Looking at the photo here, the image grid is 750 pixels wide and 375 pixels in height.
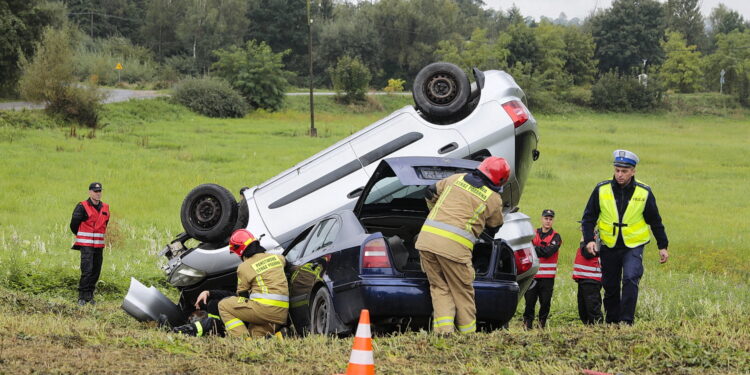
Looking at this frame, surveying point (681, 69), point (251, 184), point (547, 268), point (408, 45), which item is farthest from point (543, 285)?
point (681, 69)

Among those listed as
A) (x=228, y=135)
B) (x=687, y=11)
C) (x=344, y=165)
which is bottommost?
(x=228, y=135)

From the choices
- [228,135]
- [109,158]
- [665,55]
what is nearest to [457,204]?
[109,158]

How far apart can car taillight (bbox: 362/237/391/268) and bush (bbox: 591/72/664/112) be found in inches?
2535

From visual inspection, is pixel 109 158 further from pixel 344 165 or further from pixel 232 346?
pixel 232 346

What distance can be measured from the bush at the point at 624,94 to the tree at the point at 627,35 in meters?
18.3

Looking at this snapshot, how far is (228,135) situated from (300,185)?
1191 inches

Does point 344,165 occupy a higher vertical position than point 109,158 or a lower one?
higher

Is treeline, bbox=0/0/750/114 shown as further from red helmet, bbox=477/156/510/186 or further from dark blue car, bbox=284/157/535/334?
red helmet, bbox=477/156/510/186

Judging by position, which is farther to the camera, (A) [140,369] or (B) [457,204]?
(B) [457,204]

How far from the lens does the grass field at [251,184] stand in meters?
5.77

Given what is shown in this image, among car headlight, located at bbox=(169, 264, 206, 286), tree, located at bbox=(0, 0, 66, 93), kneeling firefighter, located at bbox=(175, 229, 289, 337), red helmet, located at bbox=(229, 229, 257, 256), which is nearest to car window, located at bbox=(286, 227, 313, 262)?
kneeling firefighter, located at bbox=(175, 229, 289, 337)

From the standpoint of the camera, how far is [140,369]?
5398 millimetres

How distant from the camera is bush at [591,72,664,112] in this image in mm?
68312

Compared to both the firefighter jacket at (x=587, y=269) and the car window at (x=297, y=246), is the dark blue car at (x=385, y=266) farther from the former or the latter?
the firefighter jacket at (x=587, y=269)
